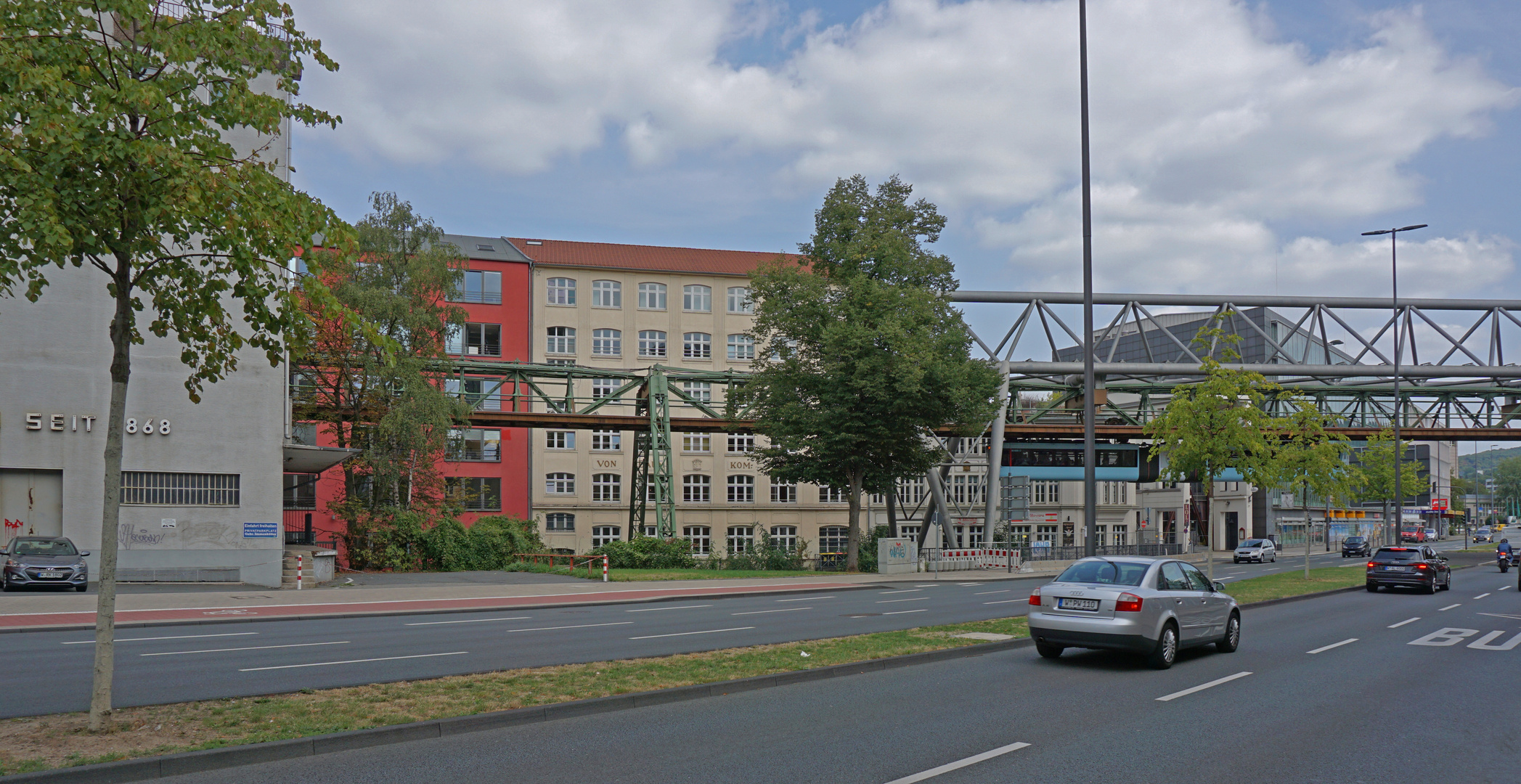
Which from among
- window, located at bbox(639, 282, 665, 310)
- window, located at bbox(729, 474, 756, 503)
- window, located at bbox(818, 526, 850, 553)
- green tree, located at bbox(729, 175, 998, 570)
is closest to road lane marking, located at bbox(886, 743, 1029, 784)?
green tree, located at bbox(729, 175, 998, 570)

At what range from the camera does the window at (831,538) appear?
234ft

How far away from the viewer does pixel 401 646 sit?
1581 cm

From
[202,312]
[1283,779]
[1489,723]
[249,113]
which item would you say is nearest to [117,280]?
[202,312]

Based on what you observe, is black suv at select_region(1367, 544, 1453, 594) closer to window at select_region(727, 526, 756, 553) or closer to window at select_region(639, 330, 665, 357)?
window at select_region(727, 526, 756, 553)

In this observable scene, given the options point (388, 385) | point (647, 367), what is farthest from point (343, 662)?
point (647, 367)

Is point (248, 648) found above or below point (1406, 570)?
above

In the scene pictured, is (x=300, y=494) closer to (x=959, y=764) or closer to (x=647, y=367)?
(x=647, y=367)

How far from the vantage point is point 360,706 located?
1006cm

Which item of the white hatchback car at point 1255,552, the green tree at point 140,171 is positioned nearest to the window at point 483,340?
the white hatchback car at point 1255,552

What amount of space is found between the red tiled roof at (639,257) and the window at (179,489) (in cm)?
3810

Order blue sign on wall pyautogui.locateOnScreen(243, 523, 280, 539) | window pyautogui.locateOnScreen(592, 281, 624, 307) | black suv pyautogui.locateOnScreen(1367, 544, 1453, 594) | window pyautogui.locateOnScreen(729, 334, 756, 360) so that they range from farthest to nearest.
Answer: window pyautogui.locateOnScreen(729, 334, 756, 360) < window pyautogui.locateOnScreen(592, 281, 624, 307) < black suv pyautogui.locateOnScreen(1367, 544, 1453, 594) < blue sign on wall pyautogui.locateOnScreen(243, 523, 280, 539)

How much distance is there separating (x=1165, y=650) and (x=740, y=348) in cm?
5790

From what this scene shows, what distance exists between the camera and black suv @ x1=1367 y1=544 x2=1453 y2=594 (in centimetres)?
3184

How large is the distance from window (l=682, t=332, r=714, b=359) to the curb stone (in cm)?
5769
